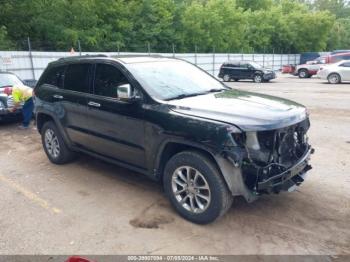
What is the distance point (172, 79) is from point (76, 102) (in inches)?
59.2

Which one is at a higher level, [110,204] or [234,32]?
[234,32]

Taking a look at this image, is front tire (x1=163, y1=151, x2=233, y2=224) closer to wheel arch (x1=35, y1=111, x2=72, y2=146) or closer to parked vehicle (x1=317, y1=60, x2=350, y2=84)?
wheel arch (x1=35, y1=111, x2=72, y2=146)

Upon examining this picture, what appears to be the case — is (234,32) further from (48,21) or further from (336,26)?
(336,26)

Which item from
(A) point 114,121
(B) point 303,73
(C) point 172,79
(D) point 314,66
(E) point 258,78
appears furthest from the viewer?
(B) point 303,73

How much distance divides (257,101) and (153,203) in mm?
1786

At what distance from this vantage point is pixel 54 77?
592 cm

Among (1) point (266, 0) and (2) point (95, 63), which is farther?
(1) point (266, 0)

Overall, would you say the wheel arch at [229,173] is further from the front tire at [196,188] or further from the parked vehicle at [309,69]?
the parked vehicle at [309,69]

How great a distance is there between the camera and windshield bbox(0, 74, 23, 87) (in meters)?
10.0

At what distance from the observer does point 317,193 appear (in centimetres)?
475

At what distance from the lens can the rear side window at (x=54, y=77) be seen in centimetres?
577

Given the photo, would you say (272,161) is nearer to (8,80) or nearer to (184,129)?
(184,129)

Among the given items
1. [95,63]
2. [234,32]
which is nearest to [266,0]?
[234,32]

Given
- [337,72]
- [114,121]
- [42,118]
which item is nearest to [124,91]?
[114,121]
